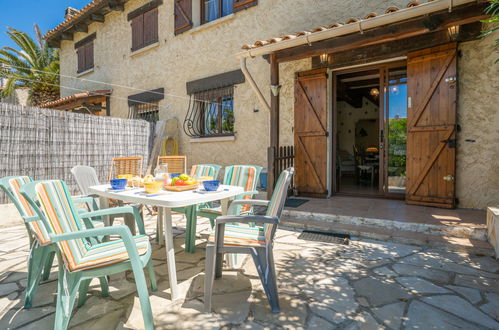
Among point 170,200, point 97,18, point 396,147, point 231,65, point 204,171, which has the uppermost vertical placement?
point 97,18

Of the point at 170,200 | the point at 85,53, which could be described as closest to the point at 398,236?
the point at 170,200

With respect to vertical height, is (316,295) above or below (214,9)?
below

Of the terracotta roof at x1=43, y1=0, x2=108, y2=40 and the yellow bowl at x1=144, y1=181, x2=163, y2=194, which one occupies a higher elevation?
the terracotta roof at x1=43, y1=0, x2=108, y2=40

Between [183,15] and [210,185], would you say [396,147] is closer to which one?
[210,185]

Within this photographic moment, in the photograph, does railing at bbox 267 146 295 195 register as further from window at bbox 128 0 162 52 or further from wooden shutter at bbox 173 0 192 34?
window at bbox 128 0 162 52

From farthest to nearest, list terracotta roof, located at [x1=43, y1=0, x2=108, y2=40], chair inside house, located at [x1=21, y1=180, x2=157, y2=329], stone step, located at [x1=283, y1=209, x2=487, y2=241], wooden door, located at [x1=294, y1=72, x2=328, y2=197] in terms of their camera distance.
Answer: terracotta roof, located at [x1=43, y1=0, x2=108, y2=40], wooden door, located at [x1=294, y1=72, x2=328, y2=197], stone step, located at [x1=283, y1=209, x2=487, y2=241], chair inside house, located at [x1=21, y1=180, x2=157, y2=329]

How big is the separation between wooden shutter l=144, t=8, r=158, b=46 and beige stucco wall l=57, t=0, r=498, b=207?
0.27 meters

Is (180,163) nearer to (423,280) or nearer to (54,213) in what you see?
(54,213)

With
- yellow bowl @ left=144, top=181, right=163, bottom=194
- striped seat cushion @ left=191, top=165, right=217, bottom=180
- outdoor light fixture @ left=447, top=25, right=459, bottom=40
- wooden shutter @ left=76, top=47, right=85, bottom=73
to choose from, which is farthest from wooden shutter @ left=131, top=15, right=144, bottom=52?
outdoor light fixture @ left=447, top=25, right=459, bottom=40

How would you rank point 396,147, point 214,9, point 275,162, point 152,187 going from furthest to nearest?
point 214,9
point 396,147
point 275,162
point 152,187

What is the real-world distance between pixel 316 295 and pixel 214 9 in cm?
717

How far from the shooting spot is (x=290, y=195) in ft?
18.1

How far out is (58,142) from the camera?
5309 mm

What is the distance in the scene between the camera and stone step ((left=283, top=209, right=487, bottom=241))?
3.27 metres
